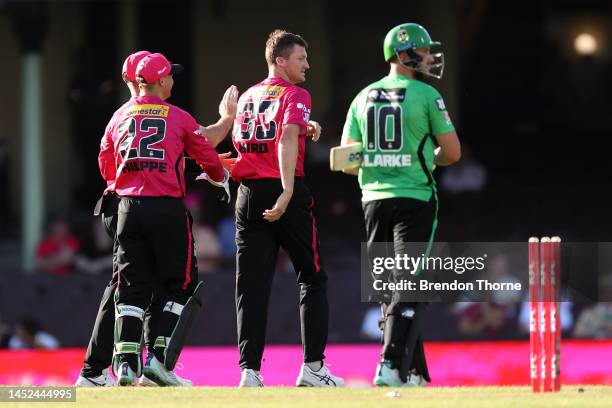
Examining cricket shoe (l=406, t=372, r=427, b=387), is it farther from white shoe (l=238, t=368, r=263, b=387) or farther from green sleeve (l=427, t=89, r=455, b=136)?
green sleeve (l=427, t=89, r=455, b=136)

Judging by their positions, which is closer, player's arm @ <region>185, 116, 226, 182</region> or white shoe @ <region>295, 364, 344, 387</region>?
player's arm @ <region>185, 116, 226, 182</region>

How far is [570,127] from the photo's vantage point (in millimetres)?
20516

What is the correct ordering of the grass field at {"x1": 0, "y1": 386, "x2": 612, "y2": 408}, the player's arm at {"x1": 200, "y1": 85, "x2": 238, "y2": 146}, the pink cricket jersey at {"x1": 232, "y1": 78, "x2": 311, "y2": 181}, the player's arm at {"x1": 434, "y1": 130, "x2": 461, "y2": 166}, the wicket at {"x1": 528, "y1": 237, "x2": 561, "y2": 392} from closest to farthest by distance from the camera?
the grass field at {"x1": 0, "y1": 386, "x2": 612, "y2": 408} < the wicket at {"x1": 528, "y1": 237, "x2": 561, "y2": 392} < the player's arm at {"x1": 434, "y1": 130, "x2": 461, "y2": 166} < the pink cricket jersey at {"x1": 232, "y1": 78, "x2": 311, "y2": 181} < the player's arm at {"x1": 200, "y1": 85, "x2": 238, "y2": 146}

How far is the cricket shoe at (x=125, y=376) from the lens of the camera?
830 cm

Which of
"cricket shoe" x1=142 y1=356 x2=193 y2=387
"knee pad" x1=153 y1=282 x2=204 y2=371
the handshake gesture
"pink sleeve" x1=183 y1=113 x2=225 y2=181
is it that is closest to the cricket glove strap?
the handshake gesture

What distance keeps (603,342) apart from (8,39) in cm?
913

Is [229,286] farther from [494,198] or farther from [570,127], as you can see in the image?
[570,127]

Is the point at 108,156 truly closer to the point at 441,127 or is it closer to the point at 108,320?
the point at 108,320

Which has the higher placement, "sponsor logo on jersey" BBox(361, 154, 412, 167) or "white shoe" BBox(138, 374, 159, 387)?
"sponsor logo on jersey" BBox(361, 154, 412, 167)

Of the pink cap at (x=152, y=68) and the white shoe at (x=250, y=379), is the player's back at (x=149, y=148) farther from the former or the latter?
the white shoe at (x=250, y=379)

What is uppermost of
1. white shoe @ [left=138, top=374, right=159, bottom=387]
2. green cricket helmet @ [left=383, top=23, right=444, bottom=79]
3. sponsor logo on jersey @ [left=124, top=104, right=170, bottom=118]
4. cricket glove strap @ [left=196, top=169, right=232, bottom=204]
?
green cricket helmet @ [left=383, top=23, right=444, bottom=79]

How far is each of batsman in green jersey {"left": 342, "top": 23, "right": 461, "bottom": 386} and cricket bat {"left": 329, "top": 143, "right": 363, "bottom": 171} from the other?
39 millimetres

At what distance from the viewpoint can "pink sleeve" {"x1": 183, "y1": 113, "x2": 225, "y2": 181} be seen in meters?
8.45

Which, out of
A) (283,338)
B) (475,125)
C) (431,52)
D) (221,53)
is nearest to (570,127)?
(475,125)
